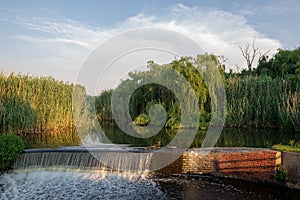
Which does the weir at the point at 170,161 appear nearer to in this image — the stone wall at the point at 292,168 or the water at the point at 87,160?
the water at the point at 87,160

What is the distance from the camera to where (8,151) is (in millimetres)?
8000

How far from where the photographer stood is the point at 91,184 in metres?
6.76

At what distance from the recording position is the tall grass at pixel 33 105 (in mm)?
13211

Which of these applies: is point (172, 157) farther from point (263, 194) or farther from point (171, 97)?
point (171, 97)

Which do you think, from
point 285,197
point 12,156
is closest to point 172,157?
point 285,197

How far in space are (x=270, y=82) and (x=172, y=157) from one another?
14347 millimetres

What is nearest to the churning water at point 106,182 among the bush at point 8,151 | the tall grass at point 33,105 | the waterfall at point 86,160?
the waterfall at point 86,160

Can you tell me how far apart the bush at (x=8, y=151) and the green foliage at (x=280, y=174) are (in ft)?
22.9

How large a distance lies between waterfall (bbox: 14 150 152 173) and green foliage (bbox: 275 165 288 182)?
3.28m

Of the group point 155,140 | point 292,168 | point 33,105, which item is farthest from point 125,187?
point 33,105

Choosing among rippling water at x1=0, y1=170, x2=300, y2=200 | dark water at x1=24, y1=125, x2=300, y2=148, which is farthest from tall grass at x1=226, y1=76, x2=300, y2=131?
rippling water at x1=0, y1=170, x2=300, y2=200

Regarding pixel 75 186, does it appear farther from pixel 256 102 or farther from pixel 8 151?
pixel 256 102

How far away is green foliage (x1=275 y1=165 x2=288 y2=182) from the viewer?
6.34 m

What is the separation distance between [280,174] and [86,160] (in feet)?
16.7
